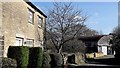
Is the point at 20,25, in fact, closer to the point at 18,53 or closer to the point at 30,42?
the point at 18,53

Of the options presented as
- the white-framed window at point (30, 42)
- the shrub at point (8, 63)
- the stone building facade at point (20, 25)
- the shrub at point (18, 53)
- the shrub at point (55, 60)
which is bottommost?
the shrub at point (55, 60)

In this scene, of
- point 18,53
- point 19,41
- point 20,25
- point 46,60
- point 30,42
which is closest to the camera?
point 18,53

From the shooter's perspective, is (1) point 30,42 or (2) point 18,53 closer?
(2) point 18,53

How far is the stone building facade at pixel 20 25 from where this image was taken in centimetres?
2064

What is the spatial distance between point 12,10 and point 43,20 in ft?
45.2

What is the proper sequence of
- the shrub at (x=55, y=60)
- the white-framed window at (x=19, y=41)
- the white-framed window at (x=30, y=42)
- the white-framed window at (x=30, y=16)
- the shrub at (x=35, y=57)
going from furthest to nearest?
the shrub at (x=55, y=60)
the white-framed window at (x=30, y=16)
the white-framed window at (x=30, y=42)
the shrub at (x=35, y=57)
the white-framed window at (x=19, y=41)

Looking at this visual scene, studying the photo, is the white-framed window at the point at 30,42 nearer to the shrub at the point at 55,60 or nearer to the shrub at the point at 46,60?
the shrub at the point at 46,60

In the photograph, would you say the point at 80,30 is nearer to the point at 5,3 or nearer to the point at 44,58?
the point at 44,58

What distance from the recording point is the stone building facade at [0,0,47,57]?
2064 centimetres

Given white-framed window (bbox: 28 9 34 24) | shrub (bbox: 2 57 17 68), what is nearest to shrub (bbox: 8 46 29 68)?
shrub (bbox: 2 57 17 68)

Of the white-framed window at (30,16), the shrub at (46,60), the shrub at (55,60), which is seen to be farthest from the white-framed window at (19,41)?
the shrub at (55,60)

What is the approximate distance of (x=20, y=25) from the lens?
2469cm

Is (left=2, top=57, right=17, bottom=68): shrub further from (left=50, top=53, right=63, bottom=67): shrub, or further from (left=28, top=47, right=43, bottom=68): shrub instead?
(left=50, top=53, right=63, bottom=67): shrub

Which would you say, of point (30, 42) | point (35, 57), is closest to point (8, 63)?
point (35, 57)
